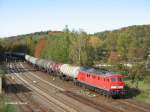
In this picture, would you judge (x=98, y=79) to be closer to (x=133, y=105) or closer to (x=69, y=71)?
(x=133, y=105)

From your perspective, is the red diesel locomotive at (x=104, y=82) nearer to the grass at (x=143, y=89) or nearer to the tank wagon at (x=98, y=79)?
the tank wagon at (x=98, y=79)

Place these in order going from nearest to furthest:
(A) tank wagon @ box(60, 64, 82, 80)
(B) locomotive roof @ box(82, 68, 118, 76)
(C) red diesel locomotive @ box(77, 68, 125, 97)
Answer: (C) red diesel locomotive @ box(77, 68, 125, 97) < (B) locomotive roof @ box(82, 68, 118, 76) < (A) tank wagon @ box(60, 64, 82, 80)

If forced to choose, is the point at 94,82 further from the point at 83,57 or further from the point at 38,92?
the point at 83,57

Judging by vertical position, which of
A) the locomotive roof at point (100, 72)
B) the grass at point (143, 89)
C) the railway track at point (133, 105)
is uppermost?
the locomotive roof at point (100, 72)

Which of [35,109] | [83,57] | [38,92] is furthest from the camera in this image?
[83,57]

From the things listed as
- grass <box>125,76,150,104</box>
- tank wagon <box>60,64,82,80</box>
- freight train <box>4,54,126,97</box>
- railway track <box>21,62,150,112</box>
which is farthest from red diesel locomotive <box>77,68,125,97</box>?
tank wagon <box>60,64,82,80</box>

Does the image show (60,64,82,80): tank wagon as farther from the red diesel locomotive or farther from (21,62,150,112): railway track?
(21,62,150,112): railway track

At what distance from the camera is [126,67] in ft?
194

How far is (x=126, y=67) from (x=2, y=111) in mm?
34725

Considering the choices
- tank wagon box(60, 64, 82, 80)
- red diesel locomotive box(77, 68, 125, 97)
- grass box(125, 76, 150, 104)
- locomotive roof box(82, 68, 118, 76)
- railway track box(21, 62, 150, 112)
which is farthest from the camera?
tank wagon box(60, 64, 82, 80)

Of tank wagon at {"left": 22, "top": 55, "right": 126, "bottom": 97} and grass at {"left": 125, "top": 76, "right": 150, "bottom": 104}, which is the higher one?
tank wagon at {"left": 22, "top": 55, "right": 126, "bottom": 97}

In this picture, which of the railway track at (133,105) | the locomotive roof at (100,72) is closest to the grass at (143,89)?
the railway track at (133,105)

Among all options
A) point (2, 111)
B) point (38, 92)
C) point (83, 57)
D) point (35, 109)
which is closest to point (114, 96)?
point (35, 109)

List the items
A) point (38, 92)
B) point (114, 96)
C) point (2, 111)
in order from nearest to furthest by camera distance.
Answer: point (2, 111) → point (114, 96) → point (38, 92)
